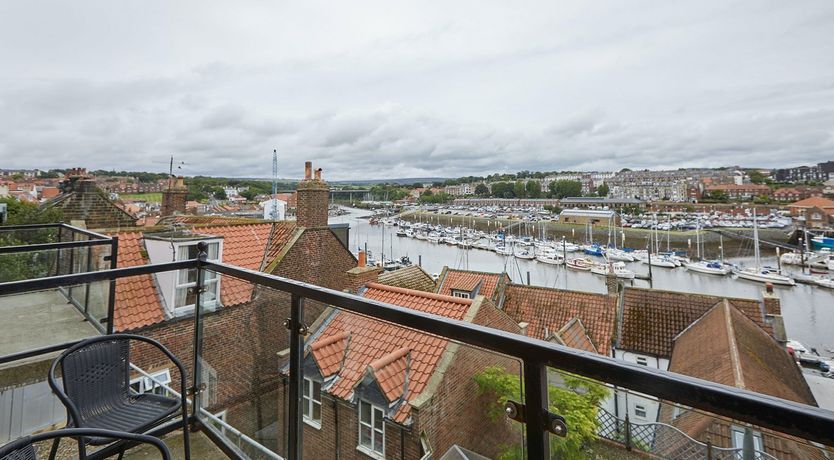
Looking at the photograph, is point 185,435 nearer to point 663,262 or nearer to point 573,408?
point 573,408

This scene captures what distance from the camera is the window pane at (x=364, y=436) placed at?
1835 mm

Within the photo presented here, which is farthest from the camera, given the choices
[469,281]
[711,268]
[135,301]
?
[711,268]

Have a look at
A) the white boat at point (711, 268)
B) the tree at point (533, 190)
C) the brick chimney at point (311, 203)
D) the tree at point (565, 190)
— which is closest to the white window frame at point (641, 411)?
the brick chimney at point (311, 203)

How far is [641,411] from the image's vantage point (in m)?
1.07

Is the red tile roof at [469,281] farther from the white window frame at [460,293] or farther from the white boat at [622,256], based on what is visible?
the white boat at [622,256]

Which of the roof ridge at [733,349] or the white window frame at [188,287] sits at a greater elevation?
the white window frame at [188,287]

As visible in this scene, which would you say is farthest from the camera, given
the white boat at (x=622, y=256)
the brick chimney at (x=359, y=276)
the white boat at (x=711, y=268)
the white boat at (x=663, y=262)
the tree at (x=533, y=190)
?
the tree at (x=533, y=190)

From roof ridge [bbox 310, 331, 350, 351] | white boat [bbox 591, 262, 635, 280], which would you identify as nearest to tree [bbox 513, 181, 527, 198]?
white boat [bbox 591, 262, 635, 280]

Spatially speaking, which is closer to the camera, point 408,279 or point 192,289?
point 192,289

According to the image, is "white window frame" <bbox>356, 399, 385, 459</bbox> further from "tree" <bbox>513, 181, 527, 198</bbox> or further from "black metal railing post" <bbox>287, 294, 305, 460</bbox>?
"tree" <bbox>513, 181, 527, 198</bbox>

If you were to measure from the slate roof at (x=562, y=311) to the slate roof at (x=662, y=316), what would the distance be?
0.78 metres

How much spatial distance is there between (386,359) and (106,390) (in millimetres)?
1394

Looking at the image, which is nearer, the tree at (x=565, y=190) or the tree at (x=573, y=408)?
the tree at (x=573, y=408)

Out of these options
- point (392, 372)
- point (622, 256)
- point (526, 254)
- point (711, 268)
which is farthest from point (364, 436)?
point (622, 256)
